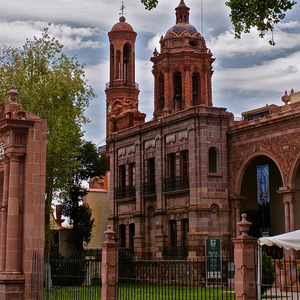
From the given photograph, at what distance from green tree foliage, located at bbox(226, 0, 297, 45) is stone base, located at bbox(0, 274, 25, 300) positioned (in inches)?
342

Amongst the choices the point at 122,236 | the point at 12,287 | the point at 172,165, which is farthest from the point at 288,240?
the point at 122,236

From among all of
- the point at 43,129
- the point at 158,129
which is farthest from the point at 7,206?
the point at 158,129

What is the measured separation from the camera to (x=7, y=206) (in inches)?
661

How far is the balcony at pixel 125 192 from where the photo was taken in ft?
117

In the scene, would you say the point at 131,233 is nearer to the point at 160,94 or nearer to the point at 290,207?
the point at 160,94

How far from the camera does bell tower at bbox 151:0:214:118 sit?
36.3 m

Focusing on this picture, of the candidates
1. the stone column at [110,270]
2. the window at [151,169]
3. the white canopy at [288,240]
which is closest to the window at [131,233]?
the window at [151,169]

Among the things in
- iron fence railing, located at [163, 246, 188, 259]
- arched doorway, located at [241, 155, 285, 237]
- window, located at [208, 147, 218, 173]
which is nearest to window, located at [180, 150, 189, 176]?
window, located at [208, 147, 218, 173]

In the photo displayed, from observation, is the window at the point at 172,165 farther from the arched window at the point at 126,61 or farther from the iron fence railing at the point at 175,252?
the arched window at the point at 126,61

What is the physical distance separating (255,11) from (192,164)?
18.3 m

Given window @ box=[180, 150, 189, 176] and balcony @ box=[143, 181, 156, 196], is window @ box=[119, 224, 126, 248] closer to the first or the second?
balcony @ box=[143, 181, 156, 196]

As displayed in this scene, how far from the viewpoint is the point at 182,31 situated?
37125 mm

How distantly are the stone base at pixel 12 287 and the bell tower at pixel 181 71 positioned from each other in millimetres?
21409

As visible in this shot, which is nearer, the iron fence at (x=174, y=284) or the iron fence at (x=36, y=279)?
the iron fence at (x=174, y=284)
